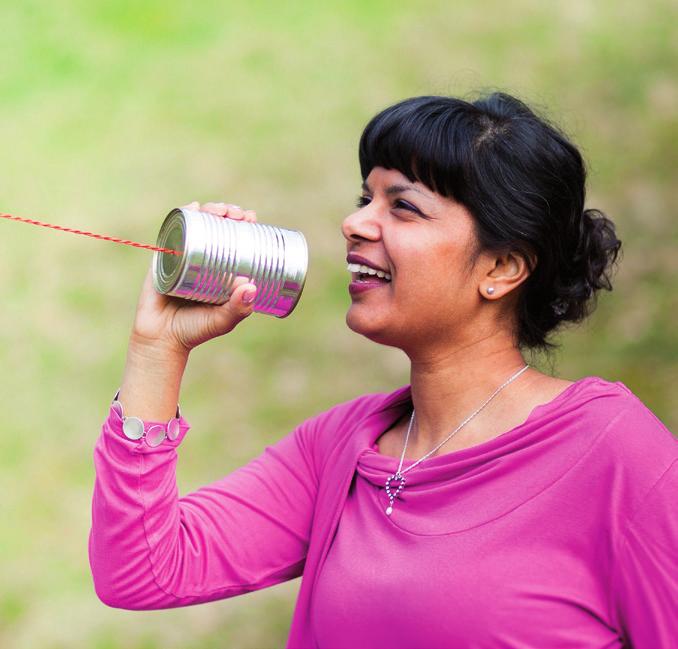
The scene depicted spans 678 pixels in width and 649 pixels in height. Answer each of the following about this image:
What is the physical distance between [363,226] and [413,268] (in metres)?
0.12

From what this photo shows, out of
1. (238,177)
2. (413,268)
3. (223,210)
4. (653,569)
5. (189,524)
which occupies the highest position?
(238,177)

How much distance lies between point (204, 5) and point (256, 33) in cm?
24

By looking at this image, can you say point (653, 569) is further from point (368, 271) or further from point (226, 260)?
point (226, 260)

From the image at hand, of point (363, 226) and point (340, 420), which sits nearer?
point (363, 226)

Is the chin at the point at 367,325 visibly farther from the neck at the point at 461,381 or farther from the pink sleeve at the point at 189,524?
the pink sleeve at the point at 189,524

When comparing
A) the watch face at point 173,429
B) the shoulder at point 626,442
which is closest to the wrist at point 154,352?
the watch face at point 173,429

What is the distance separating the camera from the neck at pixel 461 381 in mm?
1907

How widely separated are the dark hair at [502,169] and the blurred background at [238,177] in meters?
1.87

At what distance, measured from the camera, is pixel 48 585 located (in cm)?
364

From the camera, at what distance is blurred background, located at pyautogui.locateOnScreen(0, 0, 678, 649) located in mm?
3912

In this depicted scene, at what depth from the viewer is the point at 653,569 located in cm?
159

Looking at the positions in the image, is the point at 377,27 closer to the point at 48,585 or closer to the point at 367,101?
the point at 367,101

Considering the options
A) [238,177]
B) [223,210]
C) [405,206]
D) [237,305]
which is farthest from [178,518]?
[238,177]

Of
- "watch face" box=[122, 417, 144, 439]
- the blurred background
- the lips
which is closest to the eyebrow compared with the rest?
the lips
